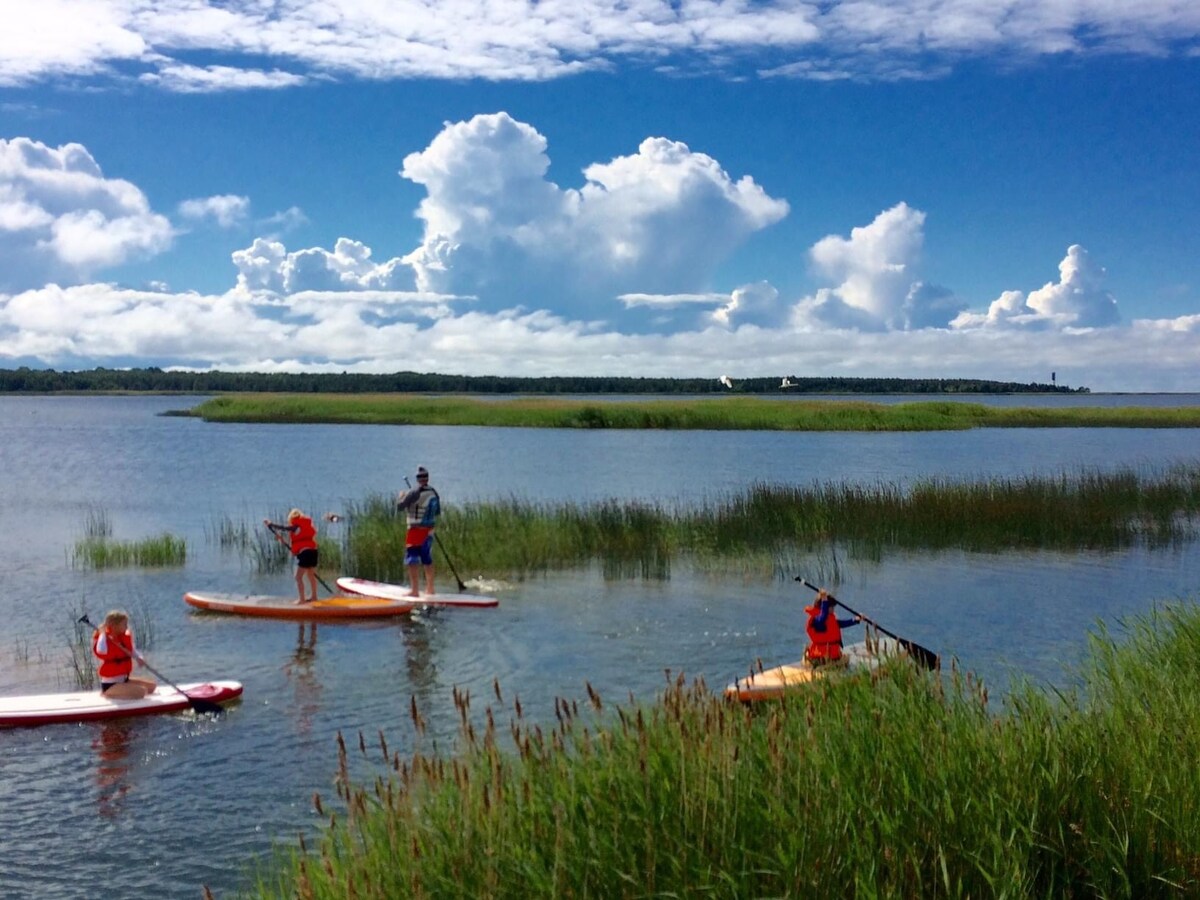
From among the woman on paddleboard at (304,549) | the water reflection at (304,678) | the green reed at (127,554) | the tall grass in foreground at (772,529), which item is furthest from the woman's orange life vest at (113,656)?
the green reed at (127,554)

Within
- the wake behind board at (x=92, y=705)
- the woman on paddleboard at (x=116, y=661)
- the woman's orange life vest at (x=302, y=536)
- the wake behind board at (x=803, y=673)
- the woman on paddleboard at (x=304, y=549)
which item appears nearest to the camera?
the wake behind board at (x=803, y=673)

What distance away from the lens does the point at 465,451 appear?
199 ft

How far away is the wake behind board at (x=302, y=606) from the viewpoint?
18.9 m

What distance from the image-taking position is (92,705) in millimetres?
13203

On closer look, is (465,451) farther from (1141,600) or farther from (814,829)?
(814,829)

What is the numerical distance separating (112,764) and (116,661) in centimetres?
197

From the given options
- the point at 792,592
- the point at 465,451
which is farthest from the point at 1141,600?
the point at 465,451

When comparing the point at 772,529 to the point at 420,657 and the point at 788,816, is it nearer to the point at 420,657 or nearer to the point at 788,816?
the point at 420,657

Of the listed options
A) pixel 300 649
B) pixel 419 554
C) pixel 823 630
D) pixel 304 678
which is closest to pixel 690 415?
pixel 419 554

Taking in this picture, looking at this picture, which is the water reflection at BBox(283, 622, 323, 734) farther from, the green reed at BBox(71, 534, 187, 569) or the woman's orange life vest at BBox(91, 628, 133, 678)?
the green reed at BBox(71, 534, 187, 569)

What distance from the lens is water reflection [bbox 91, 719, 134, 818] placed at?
421 inches

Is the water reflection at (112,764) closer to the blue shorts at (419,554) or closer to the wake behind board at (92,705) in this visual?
the wake behind board at (92,705)

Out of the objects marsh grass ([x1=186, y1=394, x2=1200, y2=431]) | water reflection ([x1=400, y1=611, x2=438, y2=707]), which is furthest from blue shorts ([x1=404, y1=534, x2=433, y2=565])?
marsh grass ([x1=186, y1=394, x2=1200, y2=431])

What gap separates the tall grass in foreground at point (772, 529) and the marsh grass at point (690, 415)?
49.8m
